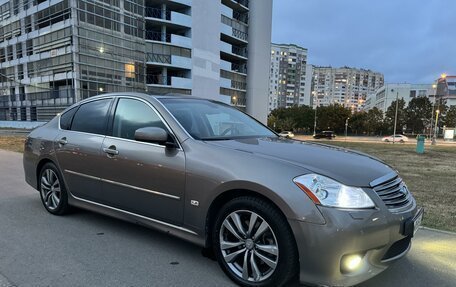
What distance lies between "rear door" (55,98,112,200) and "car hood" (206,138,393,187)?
62.7 inches

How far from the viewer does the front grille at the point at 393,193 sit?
2.79 meters

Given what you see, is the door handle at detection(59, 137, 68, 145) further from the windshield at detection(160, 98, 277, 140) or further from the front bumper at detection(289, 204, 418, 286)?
the front bumper at detection(289, 204, 418, 286)

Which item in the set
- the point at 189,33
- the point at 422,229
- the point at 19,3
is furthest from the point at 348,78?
the point at 422,229

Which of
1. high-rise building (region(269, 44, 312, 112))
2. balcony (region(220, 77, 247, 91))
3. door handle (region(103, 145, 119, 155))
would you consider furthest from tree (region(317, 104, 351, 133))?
door handle (region(103, 145, 119, 155))

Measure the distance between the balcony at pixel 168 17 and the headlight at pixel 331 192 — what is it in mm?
47039

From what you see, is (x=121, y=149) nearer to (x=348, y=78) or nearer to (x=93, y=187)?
(x=93, y=187)

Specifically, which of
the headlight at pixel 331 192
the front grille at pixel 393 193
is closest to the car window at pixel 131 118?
the headlight at pixel 331 192

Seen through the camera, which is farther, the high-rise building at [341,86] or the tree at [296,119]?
the high-rise building at [341,86]

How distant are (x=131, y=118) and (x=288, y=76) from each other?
481 feet

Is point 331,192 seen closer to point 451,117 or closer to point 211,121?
point 211,121

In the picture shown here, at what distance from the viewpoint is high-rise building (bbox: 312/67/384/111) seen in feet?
566

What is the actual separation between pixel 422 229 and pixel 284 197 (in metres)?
2.77

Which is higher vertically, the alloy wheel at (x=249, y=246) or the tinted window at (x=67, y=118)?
the tinted window at (x=67, y=118)

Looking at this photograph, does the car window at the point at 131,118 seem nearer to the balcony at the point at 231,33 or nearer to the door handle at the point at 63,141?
the door handle at the point at 63,141
